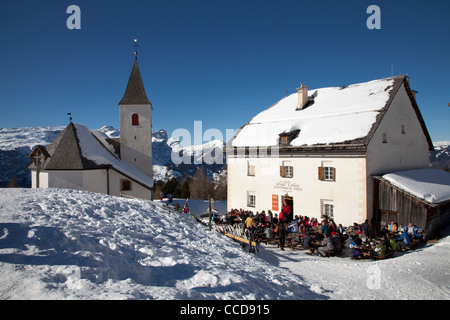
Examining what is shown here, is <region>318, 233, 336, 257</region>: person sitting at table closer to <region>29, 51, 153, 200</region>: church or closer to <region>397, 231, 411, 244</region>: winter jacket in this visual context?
<region>397, 231, 411, 244</region>: winter jacket

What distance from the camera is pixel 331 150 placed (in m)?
17.6

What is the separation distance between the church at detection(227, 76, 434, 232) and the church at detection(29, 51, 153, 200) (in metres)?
10.3

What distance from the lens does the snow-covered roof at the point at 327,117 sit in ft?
58.1

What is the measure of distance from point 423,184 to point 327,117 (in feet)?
24.0

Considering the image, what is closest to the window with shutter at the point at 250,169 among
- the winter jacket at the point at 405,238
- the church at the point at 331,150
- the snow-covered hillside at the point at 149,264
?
the church at the point at 331,150

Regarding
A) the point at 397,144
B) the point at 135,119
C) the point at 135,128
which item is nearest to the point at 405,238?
the point at 397,144

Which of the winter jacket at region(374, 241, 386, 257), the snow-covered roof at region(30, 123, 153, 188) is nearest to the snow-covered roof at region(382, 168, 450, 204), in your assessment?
the winter jacket at region(374, 241, 386, 257)

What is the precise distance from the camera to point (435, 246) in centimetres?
1282

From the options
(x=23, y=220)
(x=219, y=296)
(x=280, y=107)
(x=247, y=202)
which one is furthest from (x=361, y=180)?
(x=23, y=220)

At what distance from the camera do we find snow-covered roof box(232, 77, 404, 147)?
17720 millimetres

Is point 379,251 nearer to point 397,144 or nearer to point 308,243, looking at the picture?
point 308,243

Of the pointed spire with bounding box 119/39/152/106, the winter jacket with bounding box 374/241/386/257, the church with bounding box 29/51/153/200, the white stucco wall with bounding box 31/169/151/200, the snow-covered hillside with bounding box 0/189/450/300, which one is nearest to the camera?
the snow-covered hillside with bounding box 0/189/450/300

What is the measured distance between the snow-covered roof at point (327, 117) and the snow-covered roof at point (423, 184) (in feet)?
11.2
